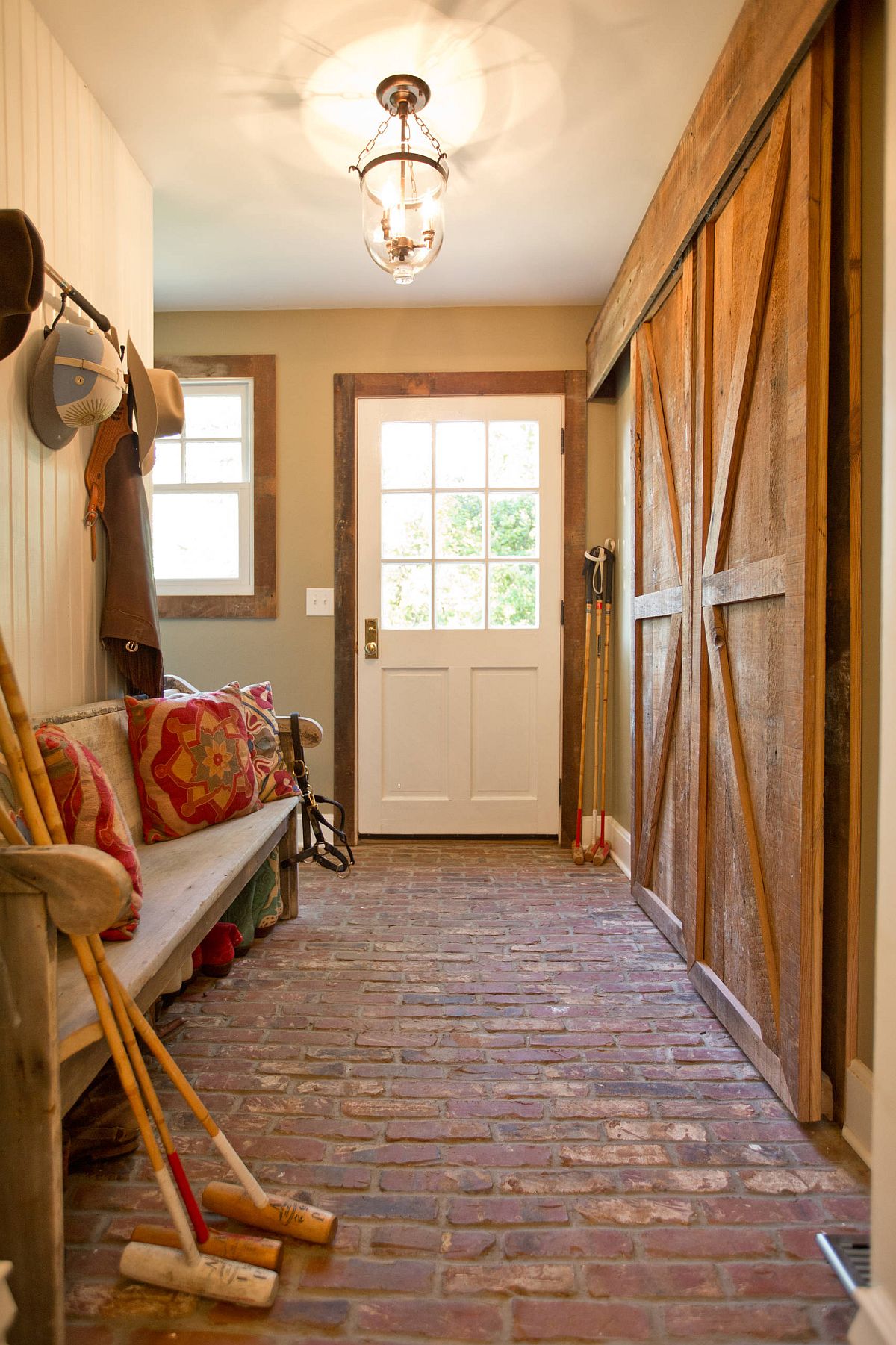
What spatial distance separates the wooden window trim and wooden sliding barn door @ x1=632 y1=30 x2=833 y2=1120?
6.40 ft

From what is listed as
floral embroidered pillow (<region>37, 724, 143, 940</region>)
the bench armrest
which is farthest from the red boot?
the bench armrest

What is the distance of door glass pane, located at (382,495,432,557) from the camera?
12.7 feet


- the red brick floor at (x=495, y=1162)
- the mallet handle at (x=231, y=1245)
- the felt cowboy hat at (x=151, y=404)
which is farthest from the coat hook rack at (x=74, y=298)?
the mallet handle at (x=231, y=1245)

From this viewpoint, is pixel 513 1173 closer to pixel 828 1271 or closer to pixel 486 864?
pixel 828 1271

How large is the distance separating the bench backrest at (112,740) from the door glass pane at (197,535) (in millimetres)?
1769

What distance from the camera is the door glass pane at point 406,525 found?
387 centimetres

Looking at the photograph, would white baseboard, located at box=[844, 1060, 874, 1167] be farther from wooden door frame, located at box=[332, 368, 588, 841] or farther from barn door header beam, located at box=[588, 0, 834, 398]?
wooden door frame, located at box=[332, 368, 588, 841]

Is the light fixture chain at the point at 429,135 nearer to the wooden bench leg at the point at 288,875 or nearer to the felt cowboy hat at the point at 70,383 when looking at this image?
the felt cowboy hat at the point at 70,383

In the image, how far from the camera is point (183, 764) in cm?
218

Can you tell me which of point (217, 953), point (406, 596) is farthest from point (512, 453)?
point (217, 953)

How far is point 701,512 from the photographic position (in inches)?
87.0

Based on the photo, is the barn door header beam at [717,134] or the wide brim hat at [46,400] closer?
the barn door header beam at [717,134]

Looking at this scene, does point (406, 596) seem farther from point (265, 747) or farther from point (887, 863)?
point (887, 863)

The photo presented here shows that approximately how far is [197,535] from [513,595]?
160 centimetres
